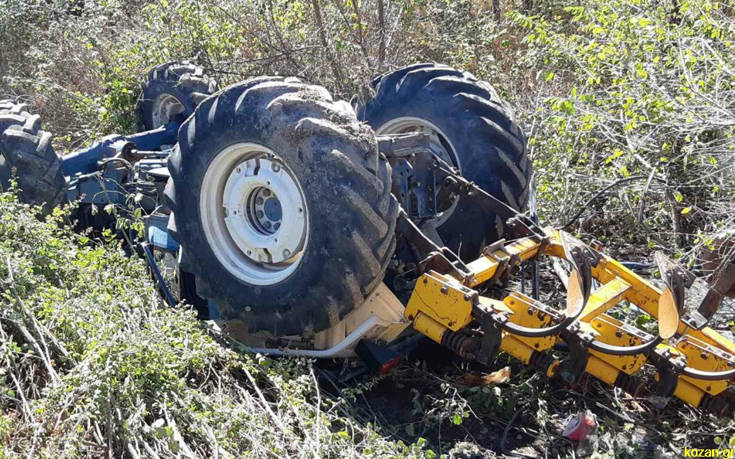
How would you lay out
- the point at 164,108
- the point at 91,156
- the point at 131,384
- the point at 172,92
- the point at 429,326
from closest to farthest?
1. the point at 131,384
2. the point at 429,326
3. the point at 91,156
4. the point at 172,92
5. the point at 164,108

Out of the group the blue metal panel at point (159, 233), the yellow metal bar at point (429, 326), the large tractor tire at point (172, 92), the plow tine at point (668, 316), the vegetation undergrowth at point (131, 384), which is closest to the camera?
the vegetation undergrowth at point (131, 384)

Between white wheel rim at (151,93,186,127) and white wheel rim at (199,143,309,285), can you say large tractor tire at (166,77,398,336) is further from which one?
white wheel rim at (151,93,186,127)

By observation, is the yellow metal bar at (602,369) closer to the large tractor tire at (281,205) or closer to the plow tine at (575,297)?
the plow tine at (575,297)

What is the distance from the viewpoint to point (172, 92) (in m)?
7.77

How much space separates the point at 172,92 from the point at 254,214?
3.88 m

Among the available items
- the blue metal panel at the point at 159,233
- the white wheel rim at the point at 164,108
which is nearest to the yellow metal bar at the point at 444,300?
the blue metal panel at the point at 159,233

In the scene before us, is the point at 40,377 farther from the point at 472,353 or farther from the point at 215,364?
the point at 472,353

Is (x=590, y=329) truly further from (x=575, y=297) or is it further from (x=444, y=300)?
(x=444, y=300)

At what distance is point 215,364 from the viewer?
425 centimetres

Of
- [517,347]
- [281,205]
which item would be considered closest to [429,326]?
[517,347]

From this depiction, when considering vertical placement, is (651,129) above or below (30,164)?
above

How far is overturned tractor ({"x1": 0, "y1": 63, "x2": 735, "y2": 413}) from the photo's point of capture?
3.73 meters

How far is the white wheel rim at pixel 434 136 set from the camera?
16.7 ft

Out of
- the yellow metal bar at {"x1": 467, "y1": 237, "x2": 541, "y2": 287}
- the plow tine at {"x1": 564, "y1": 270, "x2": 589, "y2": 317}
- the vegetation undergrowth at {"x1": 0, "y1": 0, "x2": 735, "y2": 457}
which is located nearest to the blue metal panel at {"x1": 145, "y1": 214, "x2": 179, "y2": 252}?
the vegetation undergrowth at {"x1": 0, "y1": 0, "x2": 735, "y2": 457}
